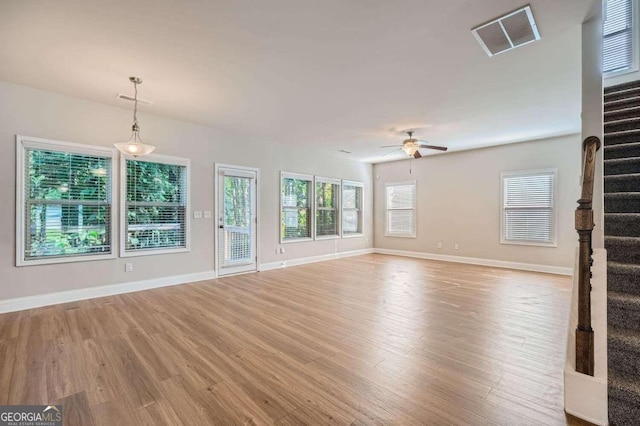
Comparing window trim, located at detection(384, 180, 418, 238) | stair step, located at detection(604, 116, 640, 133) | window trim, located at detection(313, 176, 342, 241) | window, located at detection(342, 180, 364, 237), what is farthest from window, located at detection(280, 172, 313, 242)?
stair step, located at detection(604, 116, 640, 133)

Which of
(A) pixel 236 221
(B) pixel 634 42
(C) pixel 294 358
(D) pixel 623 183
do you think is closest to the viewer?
(C) pixel 294 358

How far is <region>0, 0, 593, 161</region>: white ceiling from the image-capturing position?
232 cm

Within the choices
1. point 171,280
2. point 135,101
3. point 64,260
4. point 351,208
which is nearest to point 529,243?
point 351,208

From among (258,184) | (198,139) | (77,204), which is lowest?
(77,204)

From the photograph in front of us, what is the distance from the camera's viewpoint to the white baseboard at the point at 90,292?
3.64 meters

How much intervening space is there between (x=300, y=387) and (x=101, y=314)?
298 centimetres

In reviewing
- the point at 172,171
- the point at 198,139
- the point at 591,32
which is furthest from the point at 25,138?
the point at 591,32

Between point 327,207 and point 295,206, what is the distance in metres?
1.14

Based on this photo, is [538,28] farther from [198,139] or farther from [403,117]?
[198,139]

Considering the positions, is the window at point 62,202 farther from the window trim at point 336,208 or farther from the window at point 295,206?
the window trim at point 336,208

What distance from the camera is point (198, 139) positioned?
5309 mm

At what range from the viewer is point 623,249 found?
2.28 meters

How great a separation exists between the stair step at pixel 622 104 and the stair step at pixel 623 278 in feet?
8.18

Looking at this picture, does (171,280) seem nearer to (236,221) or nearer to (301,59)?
(236,221)
